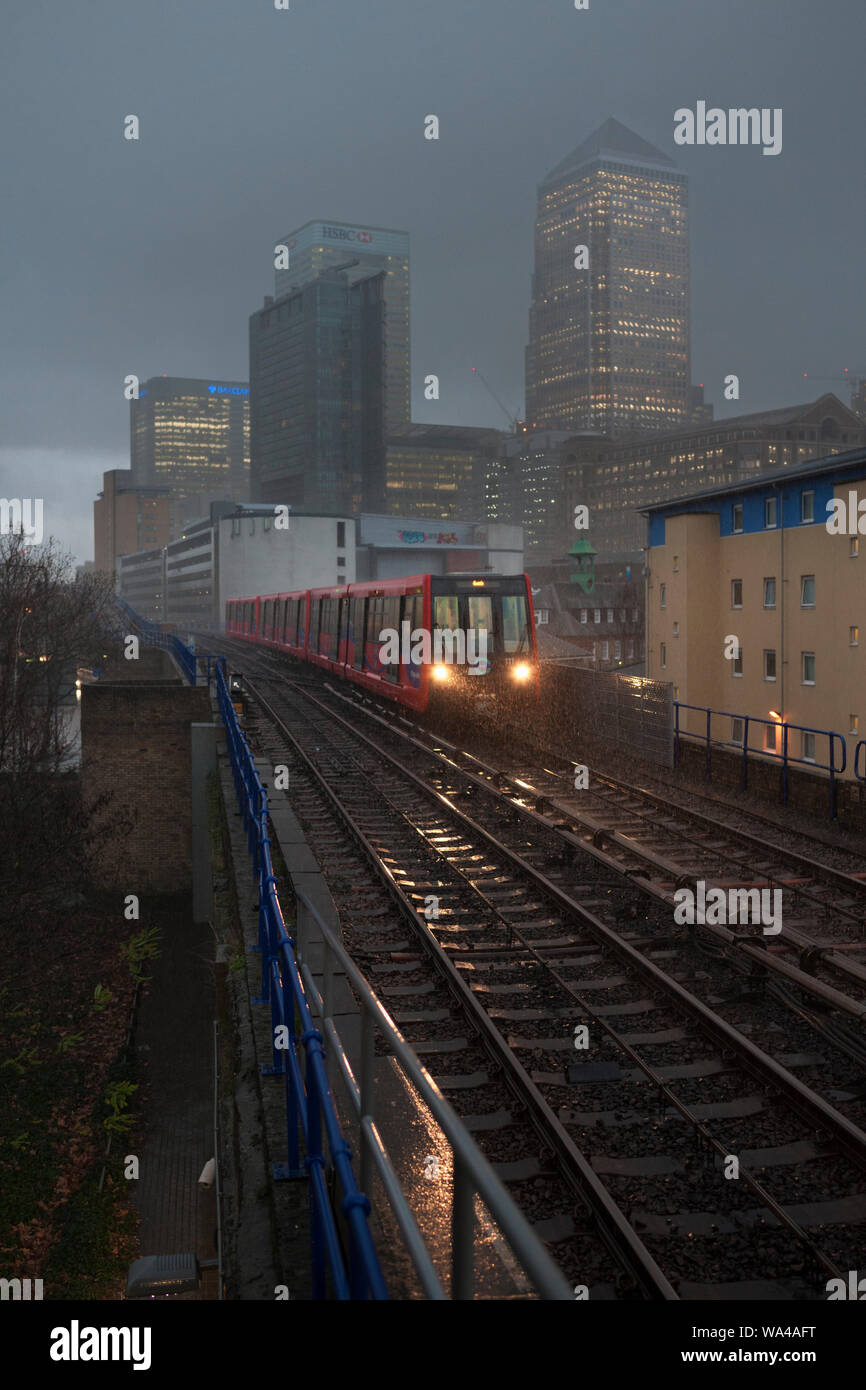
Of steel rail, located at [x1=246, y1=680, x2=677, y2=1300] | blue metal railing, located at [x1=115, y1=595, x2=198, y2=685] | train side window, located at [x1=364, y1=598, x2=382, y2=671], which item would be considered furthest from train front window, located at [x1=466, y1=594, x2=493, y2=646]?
steel rail, located at [x1=246, y1=680, x2=677, y2=1300]

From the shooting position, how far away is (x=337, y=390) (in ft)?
606

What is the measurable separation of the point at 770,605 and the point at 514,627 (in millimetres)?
11284

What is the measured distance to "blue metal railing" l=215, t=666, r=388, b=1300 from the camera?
298 cm

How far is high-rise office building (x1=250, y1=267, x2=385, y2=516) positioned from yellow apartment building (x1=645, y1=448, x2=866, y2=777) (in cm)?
14899

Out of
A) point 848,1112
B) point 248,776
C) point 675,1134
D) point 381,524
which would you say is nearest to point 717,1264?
point 675,1134

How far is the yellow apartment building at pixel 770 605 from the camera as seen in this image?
25.3m

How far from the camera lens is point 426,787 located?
15.9 meters

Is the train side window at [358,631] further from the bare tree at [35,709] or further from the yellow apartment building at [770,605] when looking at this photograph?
the yellow apartment building at [770,605]

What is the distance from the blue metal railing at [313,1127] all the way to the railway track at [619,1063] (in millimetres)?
1144

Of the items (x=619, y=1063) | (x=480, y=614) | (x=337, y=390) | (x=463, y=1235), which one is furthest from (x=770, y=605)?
(x=337, y=390)

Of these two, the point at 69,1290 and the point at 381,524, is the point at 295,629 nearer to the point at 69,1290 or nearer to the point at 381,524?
the point at 69,1290

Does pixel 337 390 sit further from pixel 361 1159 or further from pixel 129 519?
pixel 361 1159

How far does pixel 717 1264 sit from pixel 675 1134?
3.84 feet

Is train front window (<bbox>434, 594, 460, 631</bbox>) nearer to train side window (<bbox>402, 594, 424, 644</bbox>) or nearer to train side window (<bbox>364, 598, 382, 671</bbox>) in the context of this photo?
train side window (<bbox>402, 594, 424, 644</bbox>)
